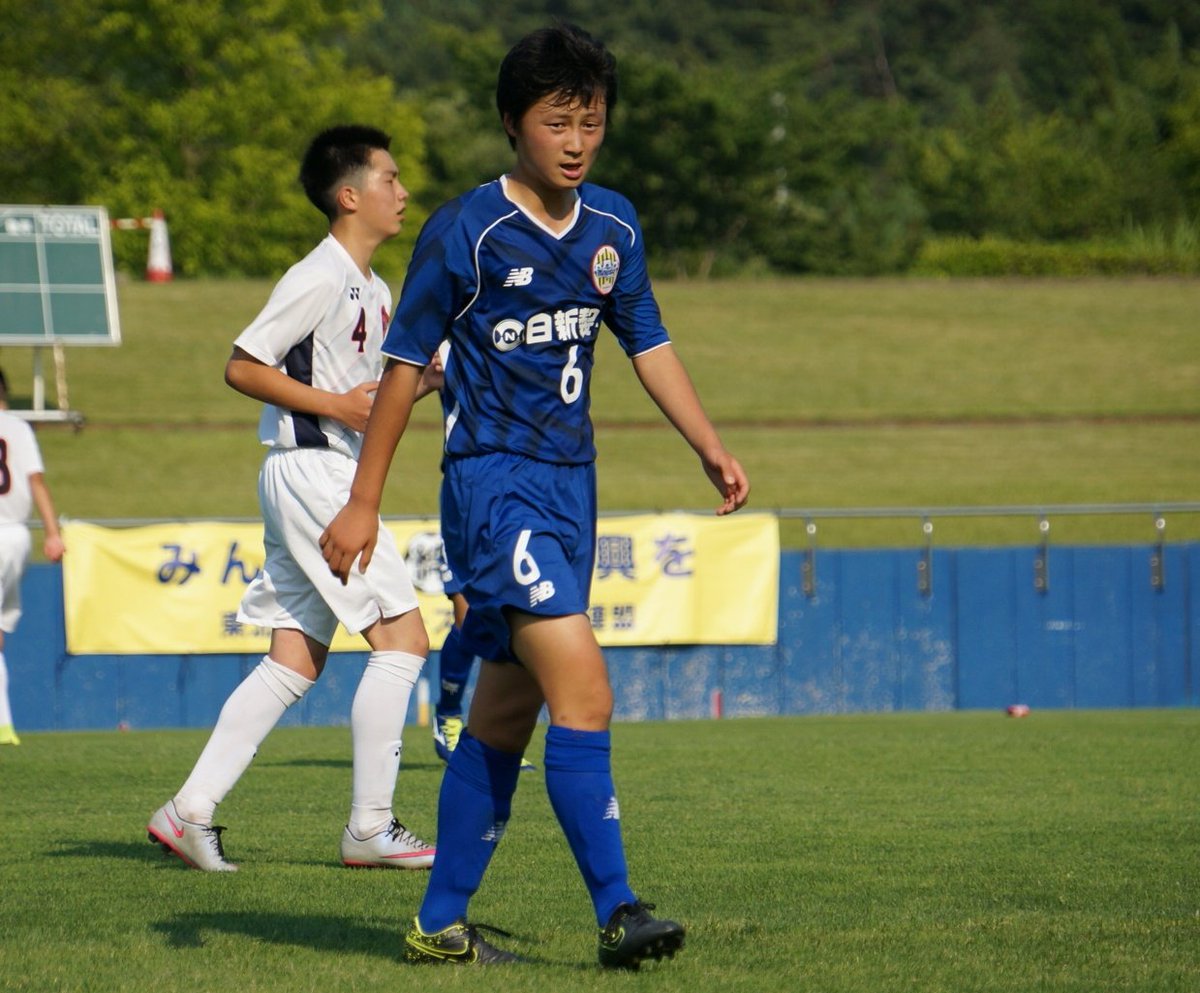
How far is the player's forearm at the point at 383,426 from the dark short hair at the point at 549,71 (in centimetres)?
63

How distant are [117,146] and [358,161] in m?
50.1

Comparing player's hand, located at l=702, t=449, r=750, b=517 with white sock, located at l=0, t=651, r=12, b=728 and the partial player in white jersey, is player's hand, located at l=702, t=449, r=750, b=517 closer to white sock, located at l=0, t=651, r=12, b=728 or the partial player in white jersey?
the partial player in white jersey

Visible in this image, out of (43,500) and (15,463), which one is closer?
(43,500)

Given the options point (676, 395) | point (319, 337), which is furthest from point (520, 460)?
point (319, 337)

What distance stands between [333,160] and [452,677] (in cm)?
304

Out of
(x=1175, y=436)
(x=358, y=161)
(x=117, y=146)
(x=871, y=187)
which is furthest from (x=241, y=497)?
(x=871, y=187)

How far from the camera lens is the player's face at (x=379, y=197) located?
19.7ft

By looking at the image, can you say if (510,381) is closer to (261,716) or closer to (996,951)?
(996,951)

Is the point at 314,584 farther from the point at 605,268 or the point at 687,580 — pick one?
the point at 687,580

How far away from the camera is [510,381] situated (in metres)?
3.99

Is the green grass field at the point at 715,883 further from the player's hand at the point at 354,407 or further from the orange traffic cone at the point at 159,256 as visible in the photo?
the orange traffic cone at the point at 159,256

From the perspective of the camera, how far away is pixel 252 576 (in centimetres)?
1519

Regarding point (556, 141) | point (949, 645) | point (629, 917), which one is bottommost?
point (949, 645)

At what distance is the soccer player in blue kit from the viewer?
385cm
